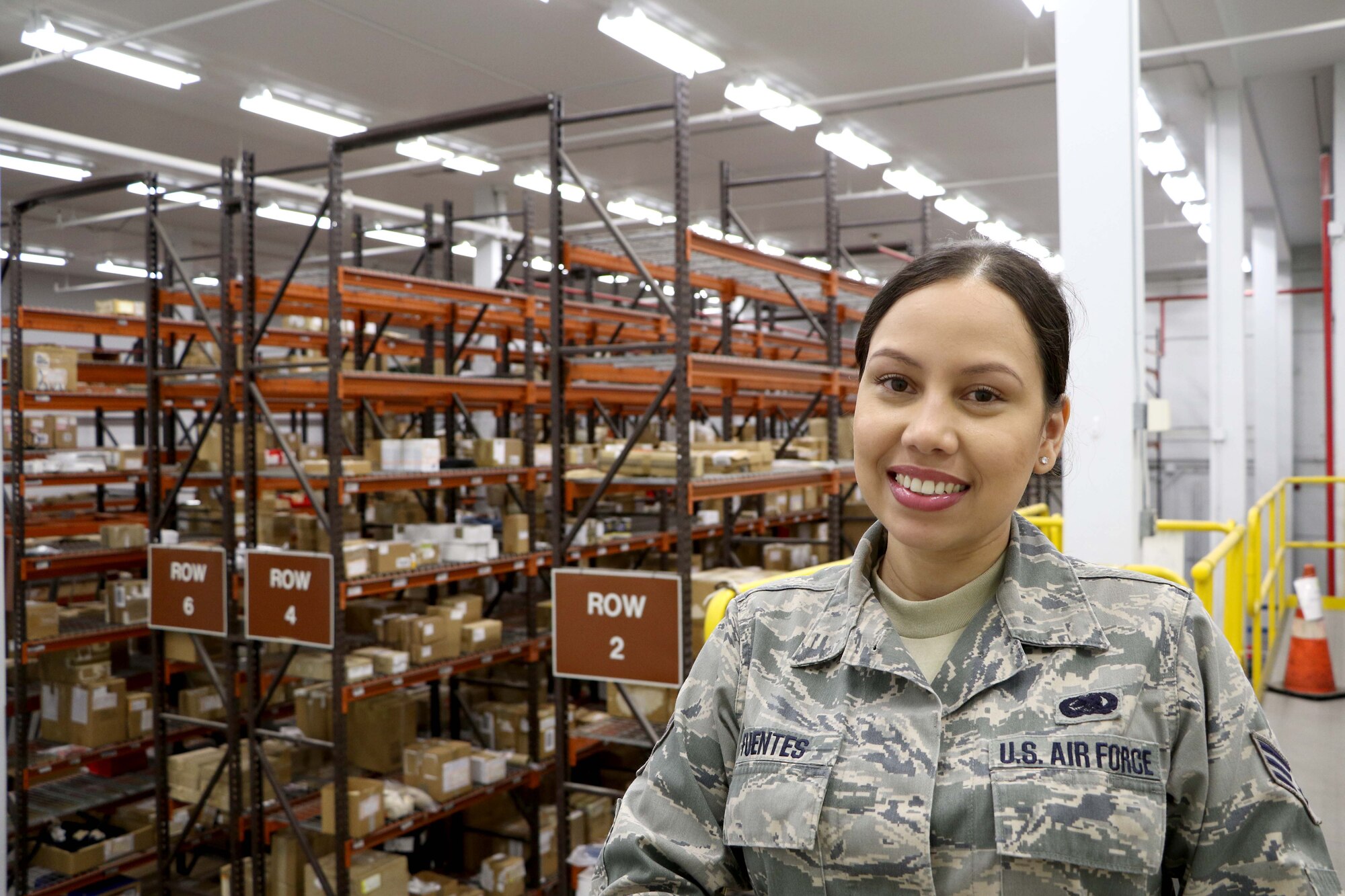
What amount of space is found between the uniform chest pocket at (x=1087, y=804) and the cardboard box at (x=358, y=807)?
559cm

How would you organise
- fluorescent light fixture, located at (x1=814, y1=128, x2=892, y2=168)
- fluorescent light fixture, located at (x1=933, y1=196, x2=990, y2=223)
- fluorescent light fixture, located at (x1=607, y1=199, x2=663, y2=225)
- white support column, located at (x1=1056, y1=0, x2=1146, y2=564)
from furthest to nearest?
fluorescent light fixture, located at (x1=933, y1=196, x2=990, y2=223) → fluorescent light fixture, located at (x1=607, y1=199, x2=663, y2=225) → fluorescent light fixture, located at (x1=814, y1=128, x2=892, y2=168) → white support column, located at (x1=1056, y1=0, x2=1146, y2=564)

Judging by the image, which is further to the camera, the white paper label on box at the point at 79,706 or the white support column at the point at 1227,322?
the white support column at the point at 1227,322

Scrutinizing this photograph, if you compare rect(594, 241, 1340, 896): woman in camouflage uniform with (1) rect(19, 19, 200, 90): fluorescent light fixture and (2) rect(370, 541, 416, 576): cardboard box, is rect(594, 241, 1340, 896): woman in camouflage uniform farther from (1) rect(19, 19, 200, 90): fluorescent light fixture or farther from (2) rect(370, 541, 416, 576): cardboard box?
(1) rect(19, 19, 200, 90): fluorescent light fixture

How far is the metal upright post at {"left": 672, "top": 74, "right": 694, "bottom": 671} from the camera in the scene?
16.1 ft

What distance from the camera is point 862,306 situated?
9.88m

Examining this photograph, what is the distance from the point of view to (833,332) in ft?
24.5

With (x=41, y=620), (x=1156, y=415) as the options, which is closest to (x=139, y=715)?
(x=41, y=620)

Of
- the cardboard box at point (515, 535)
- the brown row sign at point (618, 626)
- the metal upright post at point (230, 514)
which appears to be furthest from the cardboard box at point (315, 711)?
the brown row sign at point (618, 626)

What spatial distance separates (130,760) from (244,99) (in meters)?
5.65

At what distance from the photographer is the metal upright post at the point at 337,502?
18.3 ft

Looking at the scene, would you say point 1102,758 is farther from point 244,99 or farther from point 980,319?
point 244,99

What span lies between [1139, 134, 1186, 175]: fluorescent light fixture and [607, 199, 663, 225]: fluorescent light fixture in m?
5.89

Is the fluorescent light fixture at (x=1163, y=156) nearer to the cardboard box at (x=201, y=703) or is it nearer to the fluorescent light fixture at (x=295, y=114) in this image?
the fluorescent light fixture at (x=295, y=114)

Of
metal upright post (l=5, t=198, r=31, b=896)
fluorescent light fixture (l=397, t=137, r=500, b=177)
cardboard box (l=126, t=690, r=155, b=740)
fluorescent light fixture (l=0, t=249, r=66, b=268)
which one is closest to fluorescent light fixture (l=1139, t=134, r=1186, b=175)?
fluorescent light fixture (l=397, t=137, r=500, b=177)
